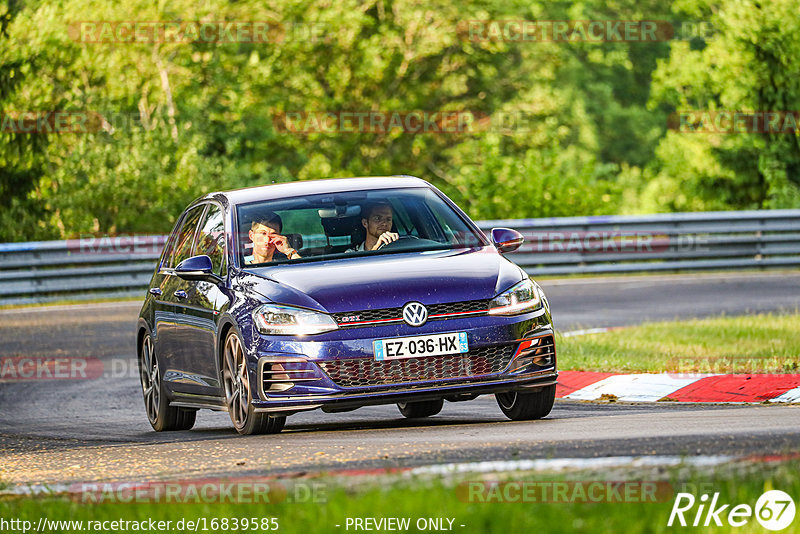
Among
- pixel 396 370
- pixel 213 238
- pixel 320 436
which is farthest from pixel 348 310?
pixel 213 238

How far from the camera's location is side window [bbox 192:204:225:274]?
Result: 1035 cm

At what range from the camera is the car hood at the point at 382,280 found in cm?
904

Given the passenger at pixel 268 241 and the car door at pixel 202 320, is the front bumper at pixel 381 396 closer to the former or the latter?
the car door at pixel 202 320

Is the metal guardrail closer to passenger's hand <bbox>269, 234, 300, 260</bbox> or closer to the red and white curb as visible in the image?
the red and white curb

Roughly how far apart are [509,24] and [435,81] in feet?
9.48

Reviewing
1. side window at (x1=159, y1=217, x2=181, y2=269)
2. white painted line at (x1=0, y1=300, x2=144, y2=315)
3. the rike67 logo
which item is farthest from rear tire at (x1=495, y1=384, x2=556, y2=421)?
white painted line at (x1=0, y1=300, x2=144, y2=315)

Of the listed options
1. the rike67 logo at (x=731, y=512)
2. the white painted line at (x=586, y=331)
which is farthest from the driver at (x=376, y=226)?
the white painted line at (x=586, y=331)

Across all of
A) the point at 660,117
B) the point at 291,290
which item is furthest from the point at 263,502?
the point at 660,117

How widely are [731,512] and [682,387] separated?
6153 millimetres

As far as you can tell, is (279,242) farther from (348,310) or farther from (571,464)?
(571,464)

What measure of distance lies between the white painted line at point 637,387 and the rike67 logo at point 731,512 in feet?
18.8

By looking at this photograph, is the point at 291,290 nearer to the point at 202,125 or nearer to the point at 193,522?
the point at 193,522

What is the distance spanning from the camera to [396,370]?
8992 millimetres

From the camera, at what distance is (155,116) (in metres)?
32.8
